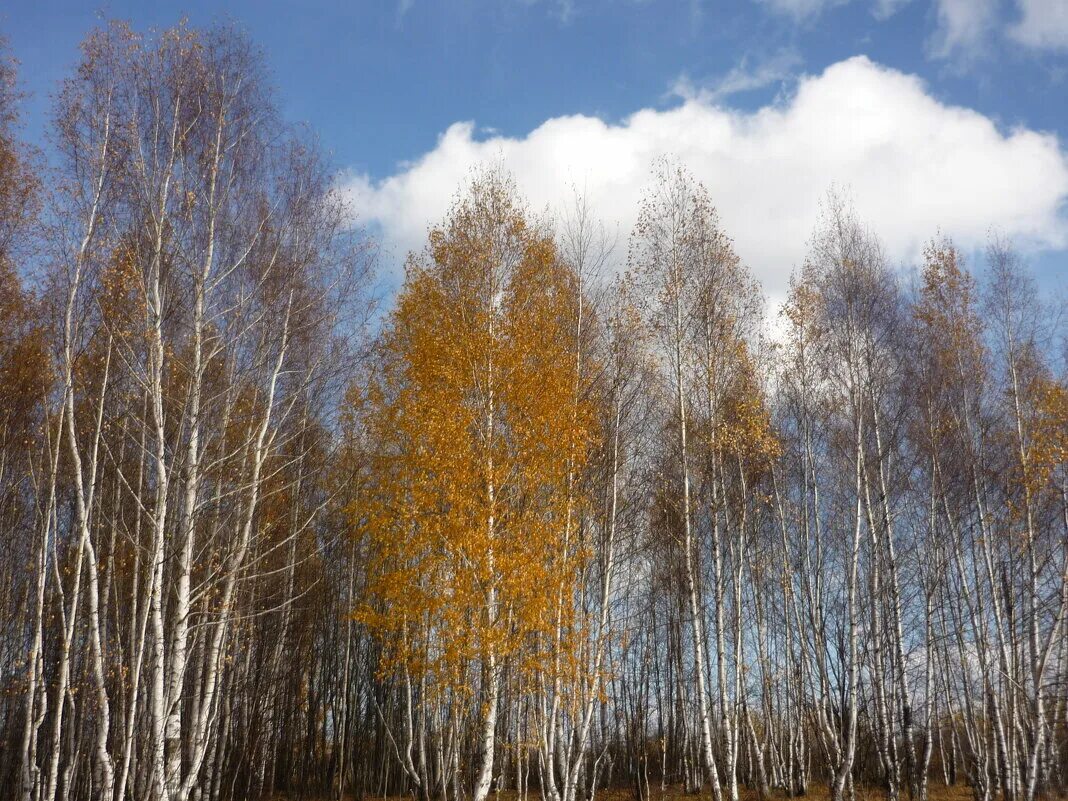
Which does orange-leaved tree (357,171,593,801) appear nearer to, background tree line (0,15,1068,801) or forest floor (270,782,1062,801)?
background tree line (0,15,1068,801)

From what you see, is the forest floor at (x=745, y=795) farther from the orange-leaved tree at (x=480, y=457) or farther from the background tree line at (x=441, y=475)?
the orange-leaved tree at (x=480, y=457)

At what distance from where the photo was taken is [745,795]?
55.9ft

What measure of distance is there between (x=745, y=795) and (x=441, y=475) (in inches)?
424

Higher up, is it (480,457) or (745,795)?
(480,457)

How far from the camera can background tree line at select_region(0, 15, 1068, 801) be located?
1008 cm

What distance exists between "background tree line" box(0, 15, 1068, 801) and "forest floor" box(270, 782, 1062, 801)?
1.82ft

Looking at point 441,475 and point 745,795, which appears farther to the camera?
point 745,795

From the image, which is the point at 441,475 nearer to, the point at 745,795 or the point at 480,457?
the point at 480,457

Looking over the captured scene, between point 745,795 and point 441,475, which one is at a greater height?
point 441,475

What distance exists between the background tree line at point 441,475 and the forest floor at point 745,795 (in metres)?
0.56

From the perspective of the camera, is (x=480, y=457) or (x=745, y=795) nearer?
(x=480, y=457)

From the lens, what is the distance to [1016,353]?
49.8 feet

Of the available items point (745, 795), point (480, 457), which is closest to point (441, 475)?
point (480, 457)

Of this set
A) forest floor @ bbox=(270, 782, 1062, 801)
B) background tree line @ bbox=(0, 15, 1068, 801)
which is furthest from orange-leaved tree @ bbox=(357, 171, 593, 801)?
forest floor @ bbox=(270, 782, 1062, 801)
